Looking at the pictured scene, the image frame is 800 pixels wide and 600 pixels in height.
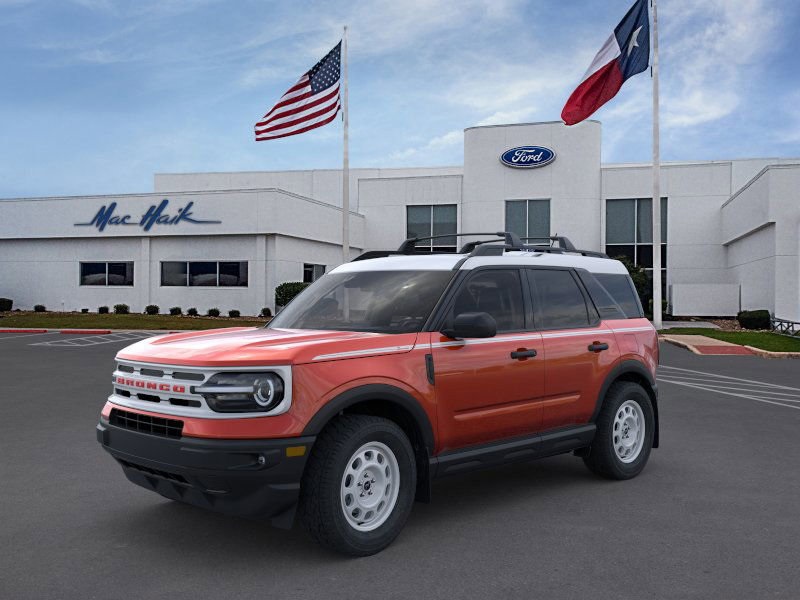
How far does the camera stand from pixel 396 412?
505cm

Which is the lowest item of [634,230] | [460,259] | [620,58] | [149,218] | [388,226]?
[460,259]

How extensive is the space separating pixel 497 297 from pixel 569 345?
0.79 metres

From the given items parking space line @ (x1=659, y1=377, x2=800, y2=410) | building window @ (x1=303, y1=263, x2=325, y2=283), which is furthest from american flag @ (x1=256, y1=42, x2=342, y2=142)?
parking space line @ (x1=659, y1=377, x2=800, y2=410)

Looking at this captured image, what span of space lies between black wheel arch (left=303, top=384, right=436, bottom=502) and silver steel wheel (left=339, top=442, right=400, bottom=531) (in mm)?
262

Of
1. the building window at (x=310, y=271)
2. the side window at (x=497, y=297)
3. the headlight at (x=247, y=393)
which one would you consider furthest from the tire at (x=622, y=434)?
the building window at (x=310, y=271)

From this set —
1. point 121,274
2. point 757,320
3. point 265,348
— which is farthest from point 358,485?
point 121,274

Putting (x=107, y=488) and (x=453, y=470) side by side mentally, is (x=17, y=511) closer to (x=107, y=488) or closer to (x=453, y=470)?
(x=107, y=488)

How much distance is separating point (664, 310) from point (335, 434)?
34.3 m

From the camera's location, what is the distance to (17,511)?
5.68 m

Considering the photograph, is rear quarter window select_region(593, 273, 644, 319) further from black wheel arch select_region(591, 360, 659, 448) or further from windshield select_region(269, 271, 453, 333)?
windshield select_region(269, 271, 453, 333)

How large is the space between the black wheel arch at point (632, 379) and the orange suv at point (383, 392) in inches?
0.8

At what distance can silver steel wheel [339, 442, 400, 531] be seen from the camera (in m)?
4.68

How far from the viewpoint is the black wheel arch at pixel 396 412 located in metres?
4.57

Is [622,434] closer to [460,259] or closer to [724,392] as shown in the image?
[460,259]
